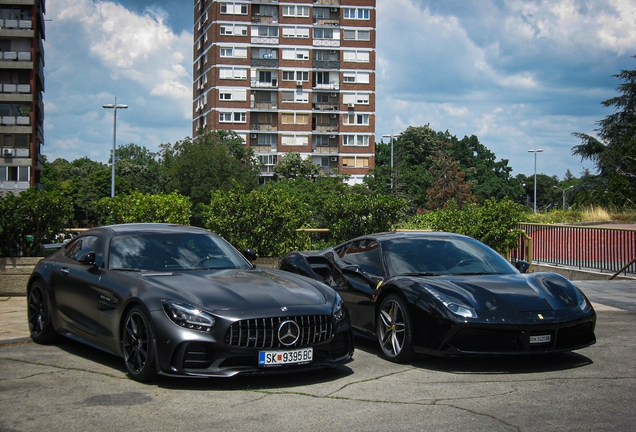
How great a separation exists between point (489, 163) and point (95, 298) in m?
104

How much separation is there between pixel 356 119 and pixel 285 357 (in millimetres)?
84740

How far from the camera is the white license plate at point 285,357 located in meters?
6.12

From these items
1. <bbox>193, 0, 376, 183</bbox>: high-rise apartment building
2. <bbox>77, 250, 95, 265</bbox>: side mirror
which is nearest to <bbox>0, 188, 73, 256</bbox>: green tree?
<bbox>77, 250, 95, 265</bbox>: side mirror

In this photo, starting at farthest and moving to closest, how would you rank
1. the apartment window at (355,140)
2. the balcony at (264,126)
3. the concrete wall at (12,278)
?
the apartment window at (355,140) < the balcony at (264,126) < the concrete wall at (12,278)

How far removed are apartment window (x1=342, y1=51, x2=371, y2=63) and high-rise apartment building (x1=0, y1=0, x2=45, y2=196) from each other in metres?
35.9

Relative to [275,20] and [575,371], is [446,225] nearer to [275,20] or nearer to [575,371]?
[575,371]

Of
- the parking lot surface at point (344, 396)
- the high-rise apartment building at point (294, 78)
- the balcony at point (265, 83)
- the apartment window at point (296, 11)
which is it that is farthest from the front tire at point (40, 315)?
the apartment window at point (296, 11)

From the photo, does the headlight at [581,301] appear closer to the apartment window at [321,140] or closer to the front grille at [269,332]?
the front grille at [269,332]

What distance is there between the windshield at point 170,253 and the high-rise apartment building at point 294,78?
261 ft

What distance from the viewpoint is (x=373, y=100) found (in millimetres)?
89312

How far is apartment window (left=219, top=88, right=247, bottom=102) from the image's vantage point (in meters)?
86.7

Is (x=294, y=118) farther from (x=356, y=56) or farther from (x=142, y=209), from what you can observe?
(x=142, y=209)

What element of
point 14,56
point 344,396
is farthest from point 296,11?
point 344,396

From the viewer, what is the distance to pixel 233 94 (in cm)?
8694
